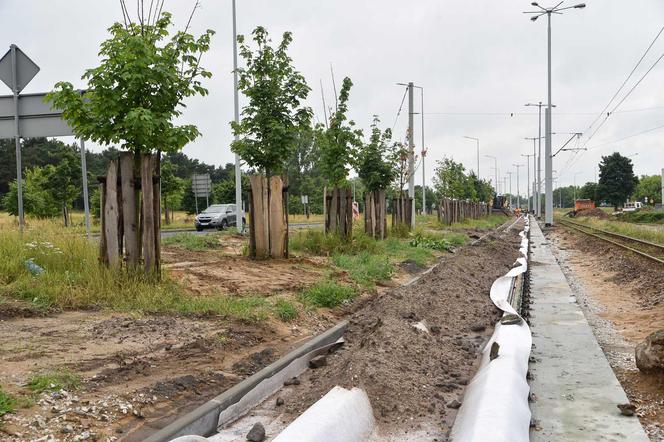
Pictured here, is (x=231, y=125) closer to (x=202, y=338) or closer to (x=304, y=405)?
(x=202, y=338)

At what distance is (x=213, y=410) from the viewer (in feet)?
12.8

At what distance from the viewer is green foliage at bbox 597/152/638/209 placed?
101 metres

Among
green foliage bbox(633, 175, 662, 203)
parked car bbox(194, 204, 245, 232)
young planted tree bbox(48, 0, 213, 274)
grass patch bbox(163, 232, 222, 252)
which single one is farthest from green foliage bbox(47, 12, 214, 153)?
green foliage bbox(633, 175, 662, 203)

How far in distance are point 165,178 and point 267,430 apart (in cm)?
4058

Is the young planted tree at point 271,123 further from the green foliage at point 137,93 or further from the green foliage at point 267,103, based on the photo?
the green foliage at point 137,93

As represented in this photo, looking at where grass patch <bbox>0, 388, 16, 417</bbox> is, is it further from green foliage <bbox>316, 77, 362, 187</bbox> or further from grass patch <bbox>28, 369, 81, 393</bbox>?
green foliage <bbox>316, 77, 362, 187</bbox>

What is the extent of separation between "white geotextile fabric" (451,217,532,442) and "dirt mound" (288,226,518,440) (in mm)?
258

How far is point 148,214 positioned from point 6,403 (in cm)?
451

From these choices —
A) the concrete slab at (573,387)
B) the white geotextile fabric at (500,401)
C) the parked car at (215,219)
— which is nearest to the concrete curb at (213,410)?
the white geotextile fabric at (500,401)

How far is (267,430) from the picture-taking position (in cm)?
387

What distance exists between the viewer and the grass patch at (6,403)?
3342 mm

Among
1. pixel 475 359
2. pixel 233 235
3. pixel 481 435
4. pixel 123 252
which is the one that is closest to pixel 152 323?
pixel 123 252

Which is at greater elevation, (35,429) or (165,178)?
(165,178)

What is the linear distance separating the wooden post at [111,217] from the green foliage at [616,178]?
4206 inches
